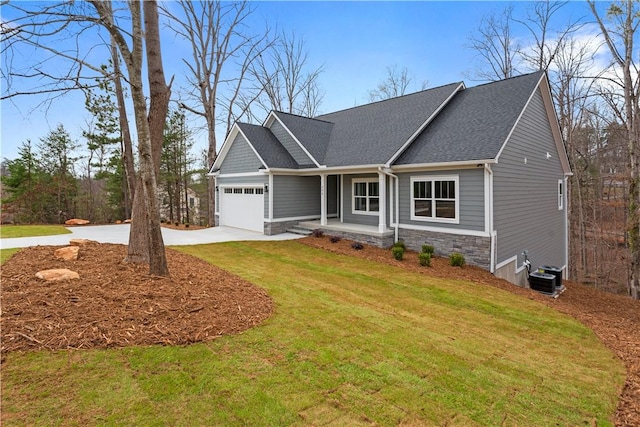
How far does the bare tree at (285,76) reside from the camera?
22.8 metres

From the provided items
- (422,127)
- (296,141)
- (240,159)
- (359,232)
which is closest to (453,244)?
(359,232)

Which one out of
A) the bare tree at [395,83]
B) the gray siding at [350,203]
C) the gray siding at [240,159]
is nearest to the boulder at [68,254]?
the gray siding at [240,159]

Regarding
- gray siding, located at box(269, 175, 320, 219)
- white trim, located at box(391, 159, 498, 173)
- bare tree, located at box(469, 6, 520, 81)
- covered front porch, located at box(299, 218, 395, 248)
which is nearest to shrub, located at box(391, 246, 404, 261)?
covered front porch, located at box(299, 218, 395, 248)

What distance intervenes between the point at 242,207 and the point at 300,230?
11.2ft

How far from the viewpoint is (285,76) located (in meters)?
24.0

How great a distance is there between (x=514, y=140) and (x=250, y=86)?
1727cm

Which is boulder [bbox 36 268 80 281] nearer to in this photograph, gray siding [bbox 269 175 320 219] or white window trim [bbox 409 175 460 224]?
gray siding [bbox 269 175 320 219]

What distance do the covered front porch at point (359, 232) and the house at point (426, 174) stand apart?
1.7 inches

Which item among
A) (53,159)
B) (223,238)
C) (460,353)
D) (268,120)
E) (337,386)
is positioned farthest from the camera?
(53,159)

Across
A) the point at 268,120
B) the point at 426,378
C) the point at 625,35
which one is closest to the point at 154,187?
the point at 426,378

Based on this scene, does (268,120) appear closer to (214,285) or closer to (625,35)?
(214,285)

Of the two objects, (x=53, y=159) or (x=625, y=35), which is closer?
(x=625, y=35)

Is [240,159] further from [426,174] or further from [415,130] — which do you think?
[426,174]

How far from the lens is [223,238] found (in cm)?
1251
